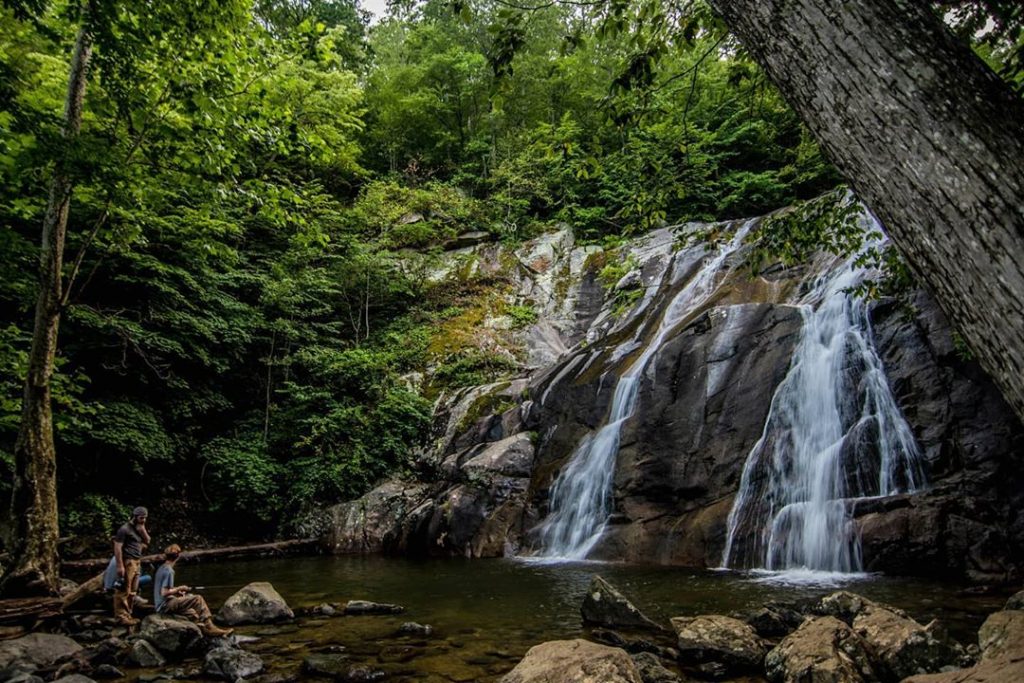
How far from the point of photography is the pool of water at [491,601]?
524 cm

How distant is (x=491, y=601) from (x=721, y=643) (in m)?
3.40

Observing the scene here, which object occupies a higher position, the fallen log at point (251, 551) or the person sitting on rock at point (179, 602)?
the person sitting on rock at point (179, 602)

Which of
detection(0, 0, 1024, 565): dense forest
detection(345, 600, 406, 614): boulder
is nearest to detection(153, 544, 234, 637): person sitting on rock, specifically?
detection(345, 600, 406, 614): boulder

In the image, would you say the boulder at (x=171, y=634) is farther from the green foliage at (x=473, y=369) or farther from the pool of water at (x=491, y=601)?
the green foliage at (x=473, y=369)

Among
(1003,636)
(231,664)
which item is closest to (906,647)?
(1003,636)

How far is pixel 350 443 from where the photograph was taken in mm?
15805

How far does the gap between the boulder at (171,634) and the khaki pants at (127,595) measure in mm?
1295

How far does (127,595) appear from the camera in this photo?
6734 millimetres

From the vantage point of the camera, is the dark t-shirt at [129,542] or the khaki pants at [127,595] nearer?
the khaki pants at [127,595]

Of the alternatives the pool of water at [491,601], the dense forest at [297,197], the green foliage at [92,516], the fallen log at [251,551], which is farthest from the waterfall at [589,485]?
the green foliage at [92,516]

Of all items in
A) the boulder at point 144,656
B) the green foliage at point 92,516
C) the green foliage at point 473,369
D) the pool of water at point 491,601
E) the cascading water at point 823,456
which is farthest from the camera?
the green foliage at point 473,369

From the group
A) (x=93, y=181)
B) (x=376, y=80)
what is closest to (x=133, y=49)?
(x=93, y=181)

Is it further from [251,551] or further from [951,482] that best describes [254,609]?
[951,482]

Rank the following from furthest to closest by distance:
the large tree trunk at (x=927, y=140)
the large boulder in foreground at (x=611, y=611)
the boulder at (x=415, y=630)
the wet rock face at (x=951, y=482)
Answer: the wet rock face at (x=951, y=482), the boulder at (x=415, y=630), the large boulder in foreground at (x=611, y=611), the large tree trunk at (x=927, y=140)
